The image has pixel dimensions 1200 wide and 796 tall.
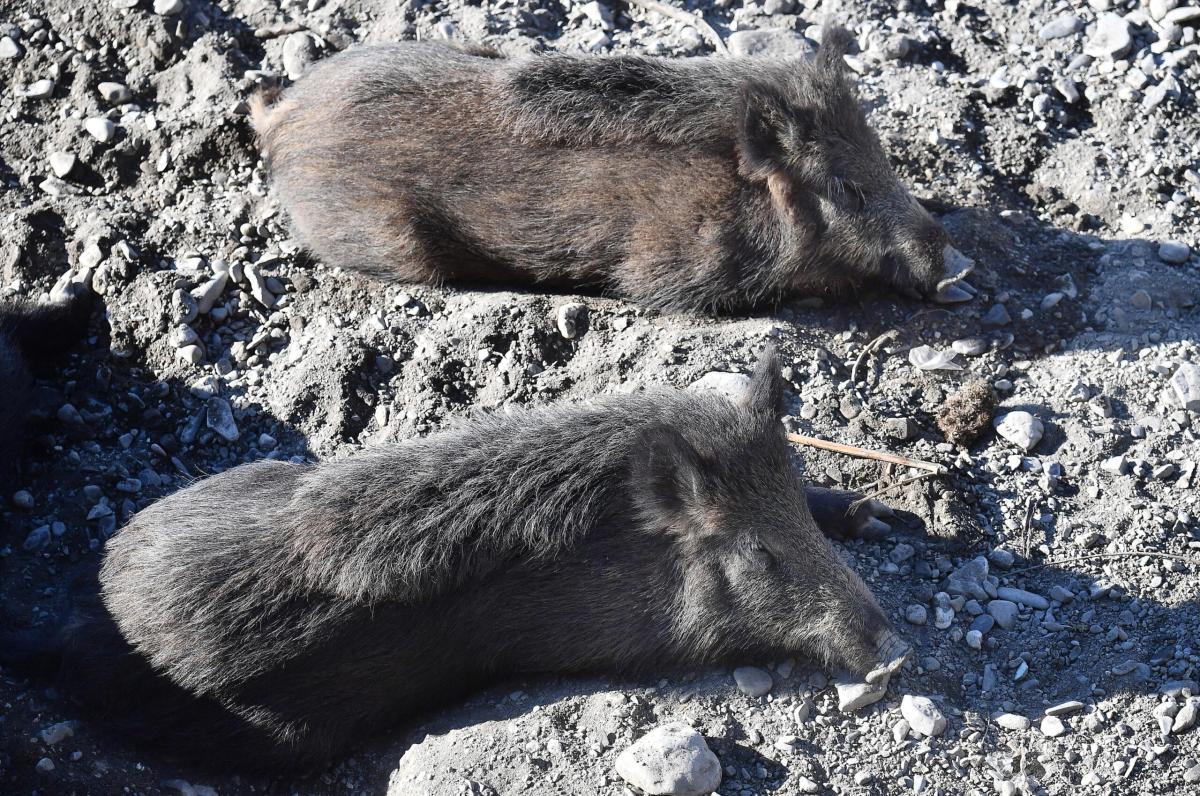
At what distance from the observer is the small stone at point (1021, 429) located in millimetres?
5617

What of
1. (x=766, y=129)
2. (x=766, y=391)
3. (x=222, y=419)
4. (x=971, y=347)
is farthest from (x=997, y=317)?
(x=222, y=419)

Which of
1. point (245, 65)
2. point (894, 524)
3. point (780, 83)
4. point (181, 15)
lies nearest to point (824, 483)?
point (894, 524)

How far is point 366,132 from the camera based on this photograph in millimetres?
6496

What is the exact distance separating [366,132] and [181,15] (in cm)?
189

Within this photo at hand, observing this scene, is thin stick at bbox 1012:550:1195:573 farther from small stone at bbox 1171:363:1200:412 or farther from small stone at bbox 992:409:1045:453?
small stone at bbox 1171:363:1200:412

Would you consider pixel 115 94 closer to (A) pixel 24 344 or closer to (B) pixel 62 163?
(B) pixel 62 163

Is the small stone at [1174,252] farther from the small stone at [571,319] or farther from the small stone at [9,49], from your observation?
the small stone at [9,49]

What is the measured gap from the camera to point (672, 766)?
4.46 m

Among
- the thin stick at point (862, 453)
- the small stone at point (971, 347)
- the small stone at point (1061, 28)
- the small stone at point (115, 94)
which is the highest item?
the small stone at point (1061, 28)

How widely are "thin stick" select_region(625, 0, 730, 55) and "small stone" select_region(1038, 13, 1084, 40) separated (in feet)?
5.59

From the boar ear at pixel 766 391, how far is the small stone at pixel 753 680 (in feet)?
3.01

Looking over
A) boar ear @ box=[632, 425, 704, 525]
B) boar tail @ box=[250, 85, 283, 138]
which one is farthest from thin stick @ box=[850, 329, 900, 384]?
boar tail @ box=[250, 85, 283, 138]

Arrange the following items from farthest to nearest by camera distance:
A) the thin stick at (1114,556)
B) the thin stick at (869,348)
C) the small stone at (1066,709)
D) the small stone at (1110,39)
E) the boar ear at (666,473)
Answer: the small stone at (1110,39), the thin stick at (869,348), the thin stick at (1114,556), the boar ear at (666,473), the small stone at (1066,709)

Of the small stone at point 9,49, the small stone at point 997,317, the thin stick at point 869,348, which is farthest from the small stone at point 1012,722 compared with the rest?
the small stone at point 9,49
